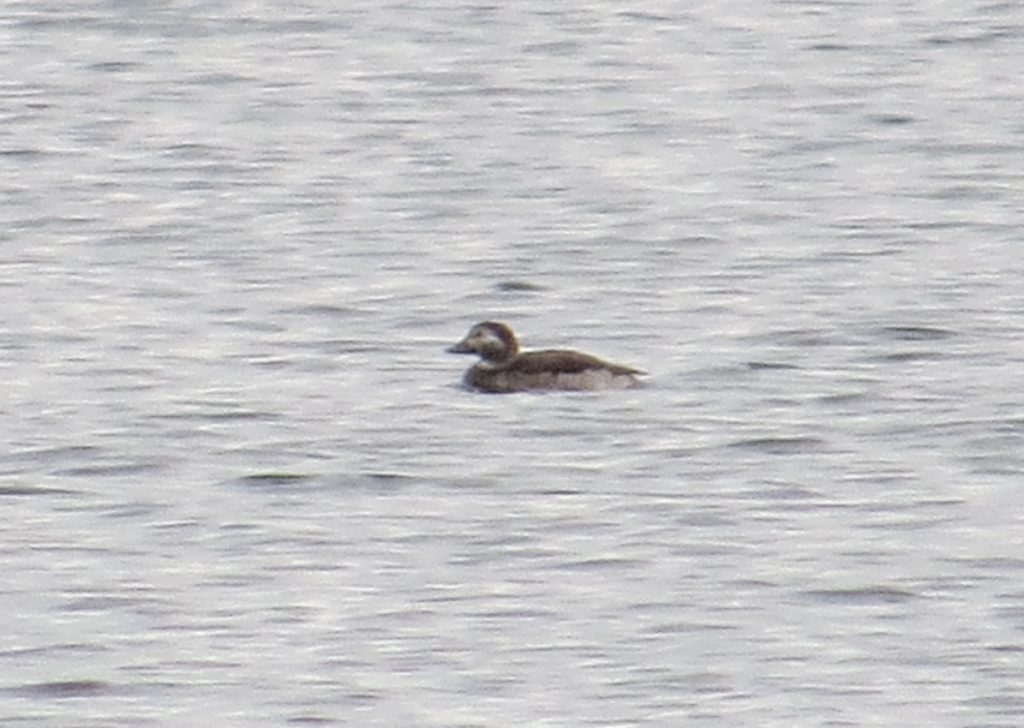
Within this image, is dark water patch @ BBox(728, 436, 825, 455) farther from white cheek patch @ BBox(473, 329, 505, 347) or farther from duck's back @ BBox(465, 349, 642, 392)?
white cheek patch @ BBox(473, 329, 505, 347)

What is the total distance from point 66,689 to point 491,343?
16.9 ft

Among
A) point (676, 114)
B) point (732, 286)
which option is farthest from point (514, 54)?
point (732, 286)

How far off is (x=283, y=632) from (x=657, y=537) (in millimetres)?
1743

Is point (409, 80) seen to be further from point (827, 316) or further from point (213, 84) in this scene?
point (827, 316)

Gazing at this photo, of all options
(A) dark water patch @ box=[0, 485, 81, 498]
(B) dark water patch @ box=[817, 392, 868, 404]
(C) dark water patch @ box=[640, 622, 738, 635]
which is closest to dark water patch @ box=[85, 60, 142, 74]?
(B) dark water patch @ box=[817, 392, 868, 404]

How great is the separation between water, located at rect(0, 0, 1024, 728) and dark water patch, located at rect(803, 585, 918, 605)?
0.09 ft

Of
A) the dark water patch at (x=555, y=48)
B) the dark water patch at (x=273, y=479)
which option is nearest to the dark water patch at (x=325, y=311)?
the dark water patch at (x=273, y=479)

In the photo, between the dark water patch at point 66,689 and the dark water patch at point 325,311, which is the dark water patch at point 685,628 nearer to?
the dark water patch at point 66,689

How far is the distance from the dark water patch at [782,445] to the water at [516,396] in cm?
2

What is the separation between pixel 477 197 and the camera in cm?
2102

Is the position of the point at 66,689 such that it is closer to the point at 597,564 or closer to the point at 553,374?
the point at 597,564

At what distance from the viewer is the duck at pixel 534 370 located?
51.8 ft

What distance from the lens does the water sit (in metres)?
11.7

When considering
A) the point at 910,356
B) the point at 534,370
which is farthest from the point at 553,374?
the point at 910,356
